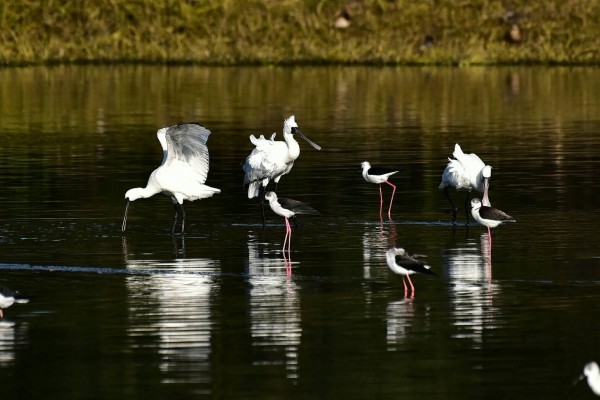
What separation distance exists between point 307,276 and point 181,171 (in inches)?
191

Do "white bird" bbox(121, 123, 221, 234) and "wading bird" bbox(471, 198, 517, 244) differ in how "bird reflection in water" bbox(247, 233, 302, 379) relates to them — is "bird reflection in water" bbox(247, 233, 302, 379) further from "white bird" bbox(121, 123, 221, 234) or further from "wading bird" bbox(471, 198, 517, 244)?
"white bird" bbox(121, 123, 221, 234)

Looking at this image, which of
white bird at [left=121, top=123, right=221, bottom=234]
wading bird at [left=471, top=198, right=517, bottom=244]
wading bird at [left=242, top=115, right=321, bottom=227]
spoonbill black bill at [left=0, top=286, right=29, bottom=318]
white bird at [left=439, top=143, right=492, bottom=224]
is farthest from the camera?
wading bird at [left=242, top=115, right=321, bottom=227]

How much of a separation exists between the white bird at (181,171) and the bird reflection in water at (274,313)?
8.96 feet

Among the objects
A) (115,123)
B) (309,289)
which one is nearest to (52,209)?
(309,289)

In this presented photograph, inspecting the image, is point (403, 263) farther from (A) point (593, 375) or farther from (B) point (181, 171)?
(B) point (181, 171)

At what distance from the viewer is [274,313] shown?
15820mm

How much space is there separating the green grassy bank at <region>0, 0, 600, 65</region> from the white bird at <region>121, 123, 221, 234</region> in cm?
4159

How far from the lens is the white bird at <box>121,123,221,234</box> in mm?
22250

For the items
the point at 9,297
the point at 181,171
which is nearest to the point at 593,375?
the point at 9,297

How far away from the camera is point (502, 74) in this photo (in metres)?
60.3

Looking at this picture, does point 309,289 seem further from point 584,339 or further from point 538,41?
point 538,41

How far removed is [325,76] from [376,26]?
311 inches

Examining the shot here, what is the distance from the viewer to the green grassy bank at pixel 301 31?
6412 cm

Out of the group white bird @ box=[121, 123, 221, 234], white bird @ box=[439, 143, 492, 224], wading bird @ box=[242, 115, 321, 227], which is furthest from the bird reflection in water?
white bird @ box=[439, 143, 492, 224]
